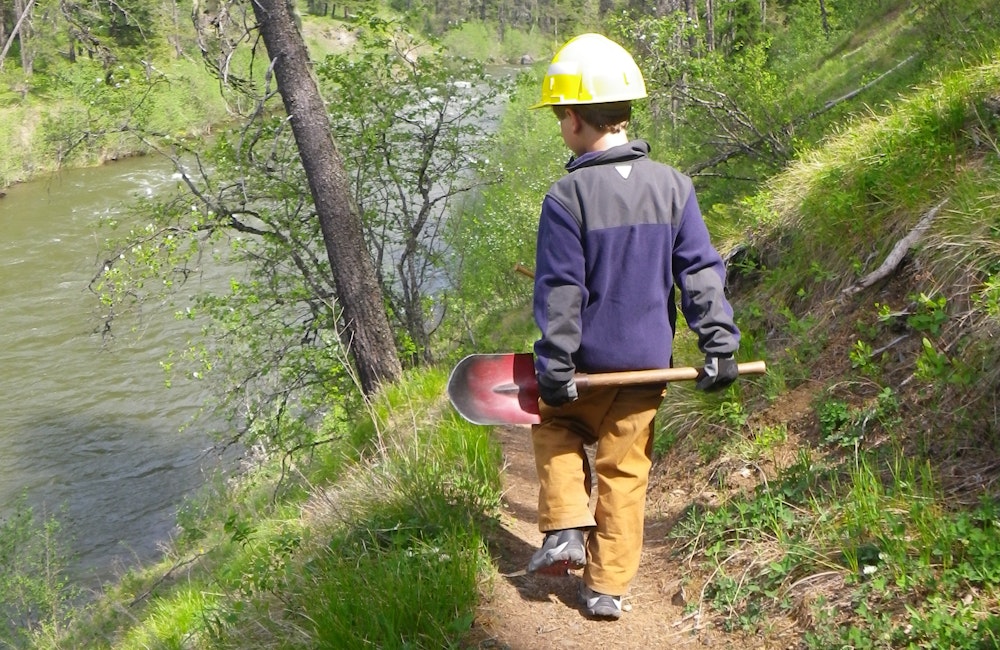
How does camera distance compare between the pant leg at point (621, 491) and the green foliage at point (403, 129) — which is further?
the green foliage at point (403, 129)

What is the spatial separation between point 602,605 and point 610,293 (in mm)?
1150

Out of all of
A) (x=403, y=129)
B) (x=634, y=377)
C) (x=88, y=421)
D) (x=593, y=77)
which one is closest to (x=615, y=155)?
(x=593, y=77)

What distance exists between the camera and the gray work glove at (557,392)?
2.69 m

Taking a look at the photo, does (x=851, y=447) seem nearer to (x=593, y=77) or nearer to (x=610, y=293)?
(x=610, y=293)

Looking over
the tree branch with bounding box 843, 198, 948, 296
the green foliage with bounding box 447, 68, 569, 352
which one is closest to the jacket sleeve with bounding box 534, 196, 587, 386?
the tree branch with bounding box 843, 198, 948, 296

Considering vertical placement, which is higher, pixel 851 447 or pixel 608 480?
pixel 608 480

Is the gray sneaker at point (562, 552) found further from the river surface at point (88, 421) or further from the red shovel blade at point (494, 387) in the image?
the river surface at point (88, 421)

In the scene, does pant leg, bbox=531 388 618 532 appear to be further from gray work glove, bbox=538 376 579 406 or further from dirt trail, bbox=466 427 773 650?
dirt trail, bbox=466 427 773 650

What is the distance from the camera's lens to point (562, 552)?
292cm

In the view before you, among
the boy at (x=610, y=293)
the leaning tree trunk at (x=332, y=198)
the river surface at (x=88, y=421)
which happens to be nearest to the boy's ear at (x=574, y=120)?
the boy at (x=610, y=293)

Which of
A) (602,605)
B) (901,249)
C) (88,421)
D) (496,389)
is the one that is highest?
(901,249)

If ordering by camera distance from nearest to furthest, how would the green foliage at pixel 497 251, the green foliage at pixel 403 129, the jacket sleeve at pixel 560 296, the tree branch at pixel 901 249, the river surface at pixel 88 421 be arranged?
the jacket sleeve at pixel 560 296
the tree branch at pixel 901 249
the green foliage at pixel 403 129
the river surface at pixel 88 421
the green foliage at pixel 497 251

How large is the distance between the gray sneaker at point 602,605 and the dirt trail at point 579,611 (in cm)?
8

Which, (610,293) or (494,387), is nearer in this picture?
(610,293)
